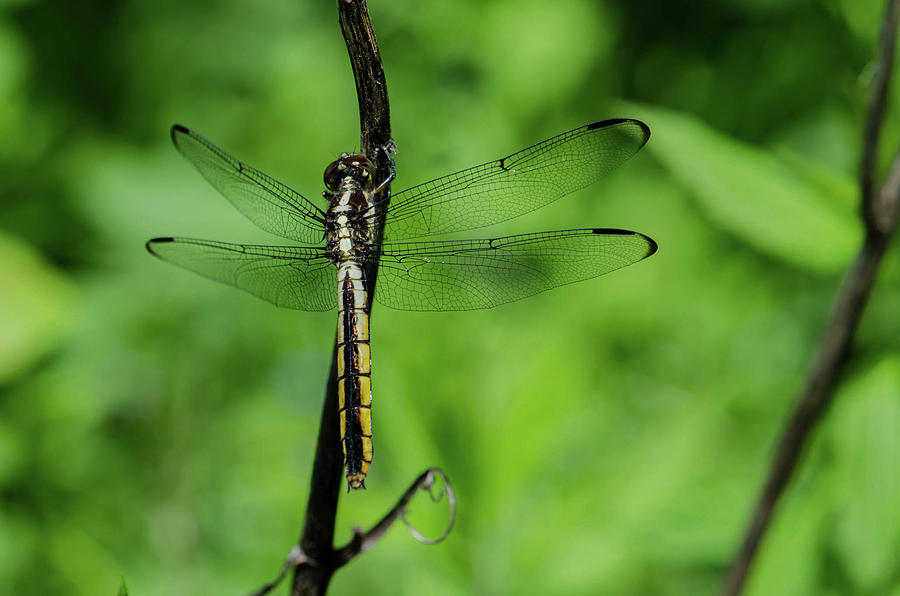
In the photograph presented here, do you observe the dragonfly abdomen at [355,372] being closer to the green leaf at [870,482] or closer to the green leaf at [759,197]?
the green leaf at [759,197]

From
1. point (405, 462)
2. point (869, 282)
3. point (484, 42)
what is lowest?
point (405, 462)

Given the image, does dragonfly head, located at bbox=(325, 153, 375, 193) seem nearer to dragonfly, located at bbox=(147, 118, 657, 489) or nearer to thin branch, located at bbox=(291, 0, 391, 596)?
dragonfly, located at bbox=(147, 118, 657, 489)

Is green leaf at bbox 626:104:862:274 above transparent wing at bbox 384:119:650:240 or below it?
below

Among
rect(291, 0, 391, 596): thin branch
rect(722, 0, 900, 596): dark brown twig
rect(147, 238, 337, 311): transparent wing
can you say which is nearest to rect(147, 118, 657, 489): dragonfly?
rect(147, 238, 337, 311): transparent wing

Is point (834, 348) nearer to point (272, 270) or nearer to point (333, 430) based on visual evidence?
point (333, 430)

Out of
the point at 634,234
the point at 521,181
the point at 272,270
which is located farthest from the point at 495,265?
the point at 272,270

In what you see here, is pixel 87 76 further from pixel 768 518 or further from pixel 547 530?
pixel 768 518

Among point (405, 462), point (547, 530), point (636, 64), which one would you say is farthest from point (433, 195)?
point (636, 64)
